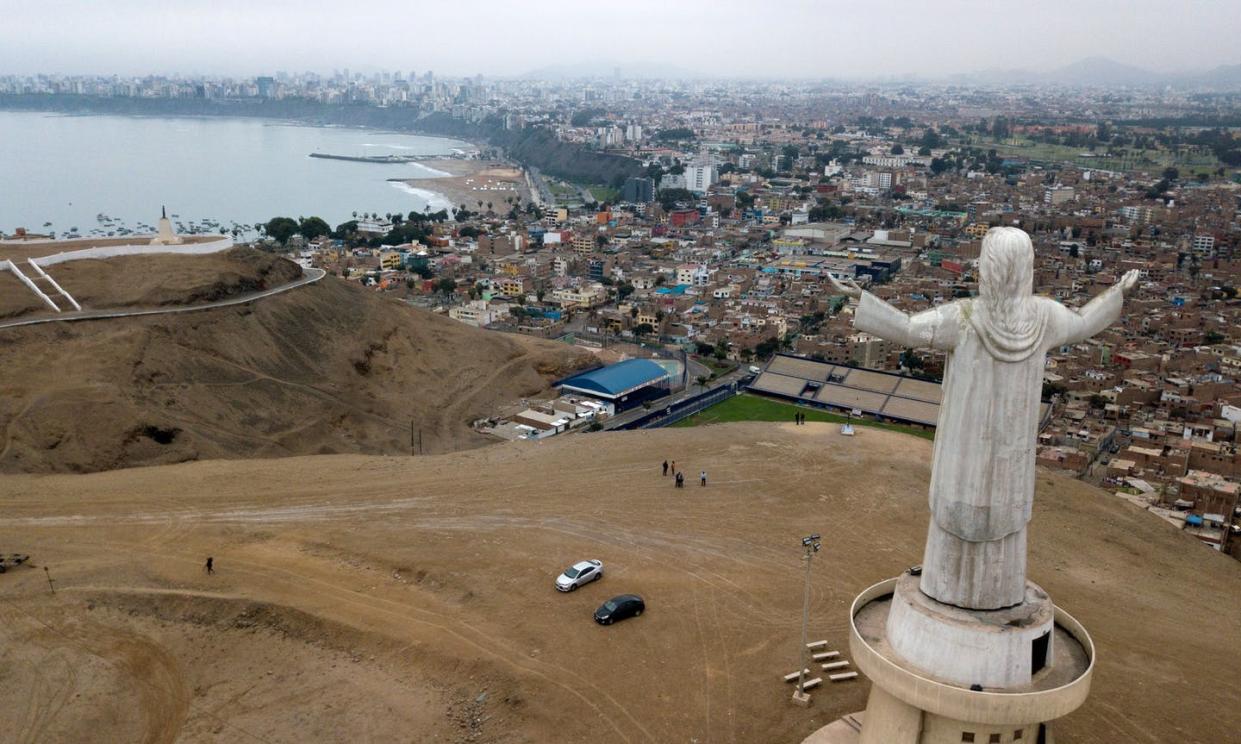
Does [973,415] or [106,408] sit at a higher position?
[973,415]

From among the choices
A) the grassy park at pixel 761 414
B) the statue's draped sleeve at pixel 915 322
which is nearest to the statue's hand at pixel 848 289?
the statue's draped sleeve at pixel 915 322

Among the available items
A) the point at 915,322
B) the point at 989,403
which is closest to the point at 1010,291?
the point at 915,322

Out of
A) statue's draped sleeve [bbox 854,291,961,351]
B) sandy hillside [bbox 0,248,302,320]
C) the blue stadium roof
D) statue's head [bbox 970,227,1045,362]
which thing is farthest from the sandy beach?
statue's head [bbox 970,227,1045,362]

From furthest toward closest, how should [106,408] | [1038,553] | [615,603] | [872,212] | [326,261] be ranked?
[872,212] → [326,261] → [106,408] → [1038,553] → [615,603]

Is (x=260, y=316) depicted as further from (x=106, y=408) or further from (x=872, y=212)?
(x=872, y=212)

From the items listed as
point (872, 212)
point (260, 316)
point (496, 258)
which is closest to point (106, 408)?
point (260, 316)

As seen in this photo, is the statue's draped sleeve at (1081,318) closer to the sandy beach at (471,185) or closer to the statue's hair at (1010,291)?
the statue's hair at (1010,291)

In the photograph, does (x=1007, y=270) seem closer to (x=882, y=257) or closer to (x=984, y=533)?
(x=984, y=533)
